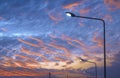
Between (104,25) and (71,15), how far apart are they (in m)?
4.91

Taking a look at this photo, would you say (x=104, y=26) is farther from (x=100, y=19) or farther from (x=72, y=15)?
(x=72, y=15)

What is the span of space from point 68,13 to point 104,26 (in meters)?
5.02

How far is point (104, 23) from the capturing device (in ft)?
76.4

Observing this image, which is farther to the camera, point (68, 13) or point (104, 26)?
point (104, 26)

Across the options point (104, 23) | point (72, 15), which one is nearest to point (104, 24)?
point (104, 23)

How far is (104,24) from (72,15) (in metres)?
4.95

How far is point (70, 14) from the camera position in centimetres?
1916

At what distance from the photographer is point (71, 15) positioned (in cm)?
1922

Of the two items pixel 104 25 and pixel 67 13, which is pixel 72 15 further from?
pixel 104 25

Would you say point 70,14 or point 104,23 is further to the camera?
point 104,23

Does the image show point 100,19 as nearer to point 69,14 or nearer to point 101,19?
point 101,19

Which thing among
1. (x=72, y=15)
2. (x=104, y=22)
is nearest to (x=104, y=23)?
(x=104, y=22)

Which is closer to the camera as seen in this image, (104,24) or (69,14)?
(69,14)

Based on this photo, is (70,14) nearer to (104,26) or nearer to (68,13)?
(68,13)
